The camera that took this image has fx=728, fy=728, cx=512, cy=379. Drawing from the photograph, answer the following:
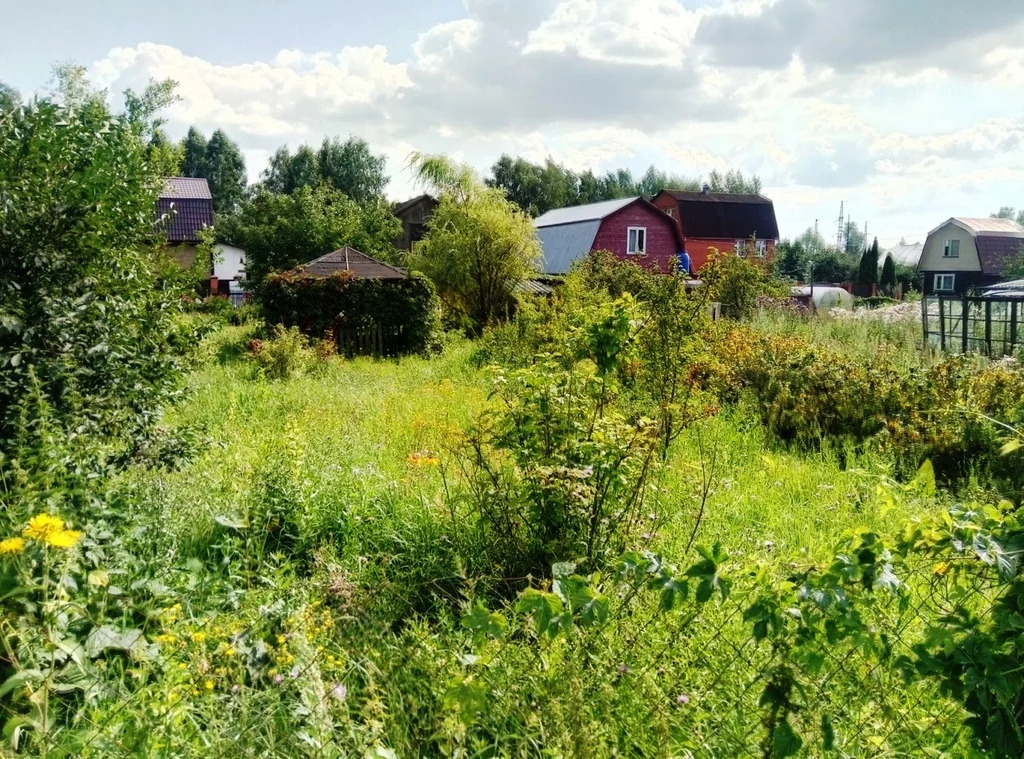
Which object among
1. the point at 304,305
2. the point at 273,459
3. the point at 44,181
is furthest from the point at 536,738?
the point at 304,305

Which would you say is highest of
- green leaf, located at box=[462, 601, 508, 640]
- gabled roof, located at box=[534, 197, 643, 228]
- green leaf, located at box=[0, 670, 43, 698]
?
gabled roof, located at box=[534, 197, 643, 228]

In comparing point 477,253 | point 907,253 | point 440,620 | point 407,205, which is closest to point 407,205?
point 407,205

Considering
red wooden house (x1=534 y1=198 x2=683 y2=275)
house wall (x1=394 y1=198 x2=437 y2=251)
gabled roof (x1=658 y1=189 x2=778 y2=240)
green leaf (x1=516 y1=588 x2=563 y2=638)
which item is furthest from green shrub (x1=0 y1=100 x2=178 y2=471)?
gabled roof (x1=658 y1=189 x2=778 y2=240)

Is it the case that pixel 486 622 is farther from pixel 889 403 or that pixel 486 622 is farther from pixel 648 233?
pixel 648 233

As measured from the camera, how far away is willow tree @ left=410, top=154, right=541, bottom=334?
19.1m

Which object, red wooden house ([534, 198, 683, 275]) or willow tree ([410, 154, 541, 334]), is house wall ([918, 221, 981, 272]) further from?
willow tree ([410, 154, 541, 334])

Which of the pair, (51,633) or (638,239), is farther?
(638,239)

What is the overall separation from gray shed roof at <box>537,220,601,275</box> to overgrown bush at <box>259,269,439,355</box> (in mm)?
17016

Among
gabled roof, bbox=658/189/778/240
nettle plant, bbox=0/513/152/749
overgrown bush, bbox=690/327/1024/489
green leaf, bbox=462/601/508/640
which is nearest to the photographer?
green leaf, bbox=462/601/508/640

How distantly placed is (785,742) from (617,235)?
33.2 m

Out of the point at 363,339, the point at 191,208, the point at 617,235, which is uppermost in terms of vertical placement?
the point at 191,208

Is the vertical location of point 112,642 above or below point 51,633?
below

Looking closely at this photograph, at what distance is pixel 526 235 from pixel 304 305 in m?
6.91

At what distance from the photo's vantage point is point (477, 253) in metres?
19.2
